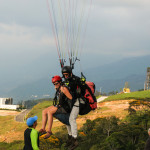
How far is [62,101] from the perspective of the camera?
7.02 meters

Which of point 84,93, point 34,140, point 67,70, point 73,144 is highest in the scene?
point 67,70

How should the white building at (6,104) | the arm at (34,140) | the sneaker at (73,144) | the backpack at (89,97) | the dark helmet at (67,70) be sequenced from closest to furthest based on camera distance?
the arm at (34,140) < the dark helmet at (67,70) < the backpack at (89,97) < the sneaker at (73,144) < the white building at (6,104)

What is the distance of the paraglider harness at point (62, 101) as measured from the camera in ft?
22.7

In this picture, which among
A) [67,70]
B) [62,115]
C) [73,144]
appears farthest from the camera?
[62,115]

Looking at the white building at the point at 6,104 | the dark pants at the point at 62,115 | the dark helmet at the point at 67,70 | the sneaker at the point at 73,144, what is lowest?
the sneaker at the point at 73,144

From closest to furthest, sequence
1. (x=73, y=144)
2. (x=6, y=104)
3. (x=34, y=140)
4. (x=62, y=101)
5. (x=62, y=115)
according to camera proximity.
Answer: (x=34, y=140) → (x=62, y=101) → (x=73, y=144) → (x=62, y=115) → (x=6, y=104)

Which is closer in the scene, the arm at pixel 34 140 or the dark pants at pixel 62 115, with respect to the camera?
the arm at pixel 34 140

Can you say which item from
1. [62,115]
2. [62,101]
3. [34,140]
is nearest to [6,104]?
[62,115]

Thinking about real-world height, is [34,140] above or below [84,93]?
below

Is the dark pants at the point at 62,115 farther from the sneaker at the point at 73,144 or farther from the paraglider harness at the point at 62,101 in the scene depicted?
the sneaker at the point at 73,144

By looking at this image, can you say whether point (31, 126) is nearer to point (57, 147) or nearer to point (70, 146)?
point (70, 146)

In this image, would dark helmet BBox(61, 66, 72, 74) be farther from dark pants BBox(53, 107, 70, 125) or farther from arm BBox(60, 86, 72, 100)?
dark pants BBox(53, 107, 70, 125)

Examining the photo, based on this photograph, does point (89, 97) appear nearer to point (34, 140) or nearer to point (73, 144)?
point (73, 144)

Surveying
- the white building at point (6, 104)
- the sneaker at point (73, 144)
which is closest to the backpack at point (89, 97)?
the sneaker at point (73, 144)
